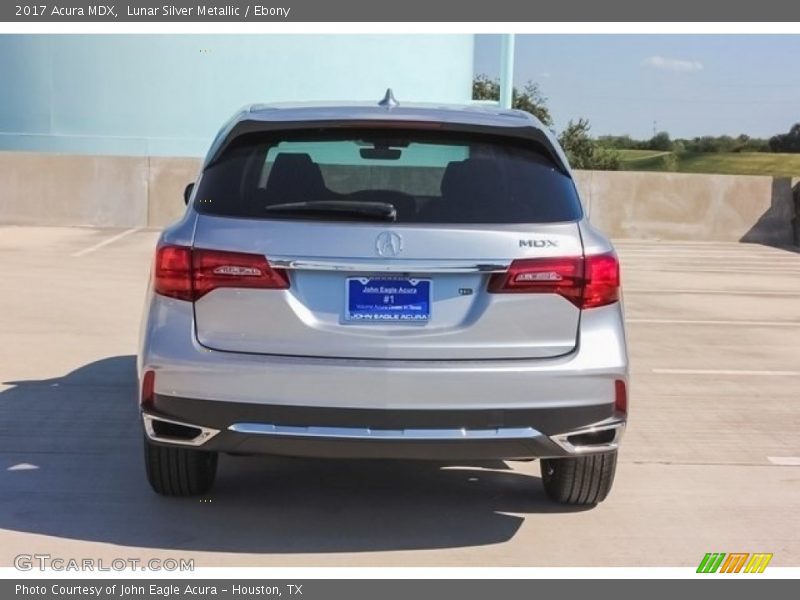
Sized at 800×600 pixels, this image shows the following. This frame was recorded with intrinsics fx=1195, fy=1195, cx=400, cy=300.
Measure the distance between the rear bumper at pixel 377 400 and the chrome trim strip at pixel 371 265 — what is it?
1.14 feet

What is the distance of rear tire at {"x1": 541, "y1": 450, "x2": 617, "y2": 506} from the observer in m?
5.20

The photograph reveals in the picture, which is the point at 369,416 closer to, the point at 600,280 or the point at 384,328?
the point at 384,328

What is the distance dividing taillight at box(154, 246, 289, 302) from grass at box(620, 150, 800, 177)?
4993 centimetres

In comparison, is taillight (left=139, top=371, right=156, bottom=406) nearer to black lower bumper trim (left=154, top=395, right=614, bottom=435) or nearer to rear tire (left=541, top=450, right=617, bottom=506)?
black lower bumper trim (left=154, top=395, right=614, bottom=435)

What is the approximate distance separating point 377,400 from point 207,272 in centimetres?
82

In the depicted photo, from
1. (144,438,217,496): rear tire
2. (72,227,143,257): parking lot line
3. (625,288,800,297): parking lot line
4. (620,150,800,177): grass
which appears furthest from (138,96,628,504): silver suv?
(620,150,800,177): grass

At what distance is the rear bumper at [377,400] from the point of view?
4473mm

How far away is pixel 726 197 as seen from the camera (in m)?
21.5

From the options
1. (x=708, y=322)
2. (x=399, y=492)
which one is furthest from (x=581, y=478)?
(x=708, y=322)

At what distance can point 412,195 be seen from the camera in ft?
16.1

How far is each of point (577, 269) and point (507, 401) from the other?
58 centimetres

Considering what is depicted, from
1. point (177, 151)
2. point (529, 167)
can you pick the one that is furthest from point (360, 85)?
point (529, 167)

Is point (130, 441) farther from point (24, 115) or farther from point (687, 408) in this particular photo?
point (24, 115)
